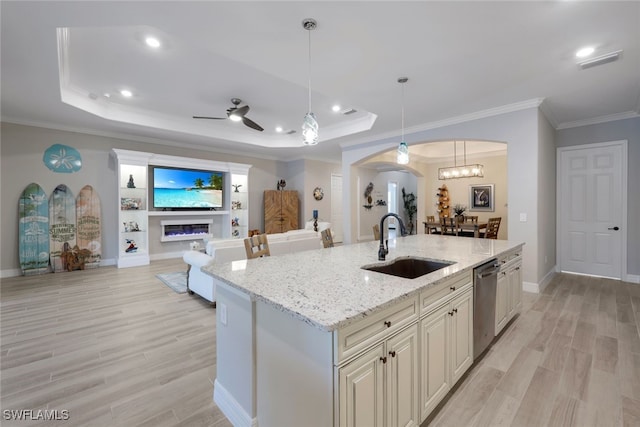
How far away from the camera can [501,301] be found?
9.11 ft

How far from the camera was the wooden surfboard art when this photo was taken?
571 cm

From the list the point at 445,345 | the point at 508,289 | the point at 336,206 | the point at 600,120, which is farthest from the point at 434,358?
the point at 336,206

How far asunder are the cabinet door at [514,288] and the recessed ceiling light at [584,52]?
7.63 feet

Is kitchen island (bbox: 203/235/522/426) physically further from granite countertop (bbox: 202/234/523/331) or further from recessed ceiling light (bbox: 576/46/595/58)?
recessed ceiling light (bbox: 576/46/595/58)

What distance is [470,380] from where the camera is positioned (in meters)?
2.16

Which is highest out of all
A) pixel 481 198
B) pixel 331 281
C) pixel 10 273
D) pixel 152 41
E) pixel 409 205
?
pixel 152 41

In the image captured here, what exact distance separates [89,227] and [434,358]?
700 cm

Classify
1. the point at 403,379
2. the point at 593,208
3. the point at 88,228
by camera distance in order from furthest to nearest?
the point at 88,228, the point at 593,208, the point at 403,379

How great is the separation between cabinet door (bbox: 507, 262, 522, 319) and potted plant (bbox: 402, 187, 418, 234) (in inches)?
334

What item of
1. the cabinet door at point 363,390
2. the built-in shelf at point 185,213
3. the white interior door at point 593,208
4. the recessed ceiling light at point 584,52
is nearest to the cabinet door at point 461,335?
the cabinet door at point 363,390

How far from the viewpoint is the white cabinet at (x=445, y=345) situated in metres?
1.67

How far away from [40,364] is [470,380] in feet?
11.8

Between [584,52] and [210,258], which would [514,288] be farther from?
[210,258]

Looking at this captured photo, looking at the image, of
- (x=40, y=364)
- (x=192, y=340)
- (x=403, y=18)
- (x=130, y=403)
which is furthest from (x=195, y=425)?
(x=403, y=18)
